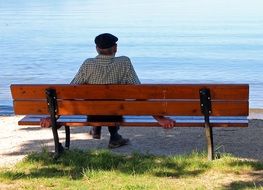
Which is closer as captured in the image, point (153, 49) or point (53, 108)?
point (53, 108)

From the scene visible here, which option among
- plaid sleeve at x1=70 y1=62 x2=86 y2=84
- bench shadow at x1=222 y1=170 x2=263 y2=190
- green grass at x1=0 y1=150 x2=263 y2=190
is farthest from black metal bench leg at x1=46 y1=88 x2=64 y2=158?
bench shadow at x1=222 y1=170 x2=263 y2=190

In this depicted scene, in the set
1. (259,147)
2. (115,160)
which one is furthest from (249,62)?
(115,160)

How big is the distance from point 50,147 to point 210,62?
45.6 feet

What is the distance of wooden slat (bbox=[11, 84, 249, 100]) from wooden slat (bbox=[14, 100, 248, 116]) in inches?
2.7

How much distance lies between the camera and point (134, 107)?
7867 millimetres

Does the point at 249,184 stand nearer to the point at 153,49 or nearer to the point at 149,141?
the point at 149,141

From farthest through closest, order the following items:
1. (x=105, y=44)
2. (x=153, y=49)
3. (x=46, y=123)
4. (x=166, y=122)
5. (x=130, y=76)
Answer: (x=153, y=49), (x=105, y=44), (x=130, y=76), (x=46, y=123), (x=166, y=122)

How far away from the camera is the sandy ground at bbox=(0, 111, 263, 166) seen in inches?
341

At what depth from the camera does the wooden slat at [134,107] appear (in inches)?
305

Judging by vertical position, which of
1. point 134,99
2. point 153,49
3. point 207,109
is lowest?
point 207,109

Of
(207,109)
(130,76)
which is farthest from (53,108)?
(207,109)

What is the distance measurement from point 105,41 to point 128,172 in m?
2.13

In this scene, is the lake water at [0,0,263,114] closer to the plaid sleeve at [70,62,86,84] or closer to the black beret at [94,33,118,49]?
the plaid sleeve at [70,62,86,84]

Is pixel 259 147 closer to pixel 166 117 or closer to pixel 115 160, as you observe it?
pixel 166 117
